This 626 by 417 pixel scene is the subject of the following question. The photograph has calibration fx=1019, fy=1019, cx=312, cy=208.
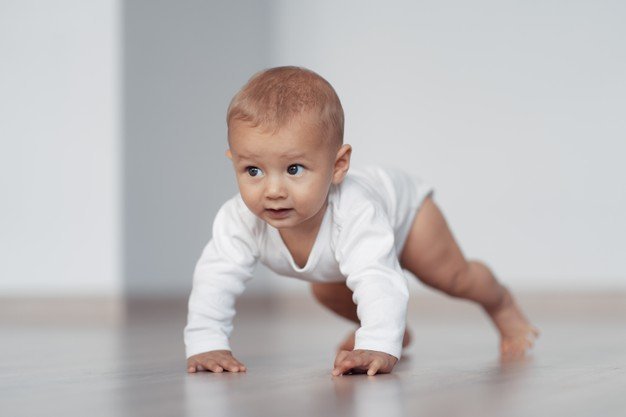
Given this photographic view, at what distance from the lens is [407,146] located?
12.6 feet

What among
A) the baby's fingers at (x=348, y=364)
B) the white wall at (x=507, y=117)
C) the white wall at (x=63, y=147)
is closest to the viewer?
the baby's fingers at (x=348, y=364)

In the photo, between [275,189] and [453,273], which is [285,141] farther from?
[453,273]

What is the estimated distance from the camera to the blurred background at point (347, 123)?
338cm

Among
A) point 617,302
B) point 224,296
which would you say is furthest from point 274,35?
point 224,296

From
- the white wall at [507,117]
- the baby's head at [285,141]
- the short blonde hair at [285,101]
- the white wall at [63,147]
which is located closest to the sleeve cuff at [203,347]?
the baby's head at [285,141]

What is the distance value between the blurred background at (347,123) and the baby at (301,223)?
1.87 meters

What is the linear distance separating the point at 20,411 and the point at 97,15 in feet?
A: 8.25

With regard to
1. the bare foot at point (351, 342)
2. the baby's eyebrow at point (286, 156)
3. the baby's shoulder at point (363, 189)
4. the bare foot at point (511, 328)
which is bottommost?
the bare foot at point (351, 342)

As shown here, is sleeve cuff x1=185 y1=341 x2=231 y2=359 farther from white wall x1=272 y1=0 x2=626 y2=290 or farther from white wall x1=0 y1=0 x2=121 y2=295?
white wall x1=272 y1=0 x2=626 y2=290

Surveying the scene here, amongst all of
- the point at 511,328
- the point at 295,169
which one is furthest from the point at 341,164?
the point at 511,328

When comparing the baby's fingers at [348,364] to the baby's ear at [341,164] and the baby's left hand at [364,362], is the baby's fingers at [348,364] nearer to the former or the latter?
the baby's left hand at [364,362]

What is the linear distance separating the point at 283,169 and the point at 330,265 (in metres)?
0.22

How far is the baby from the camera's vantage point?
1368 millimetres

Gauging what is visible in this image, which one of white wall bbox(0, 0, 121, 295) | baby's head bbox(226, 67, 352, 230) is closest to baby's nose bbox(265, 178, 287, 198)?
baby's head bbox(226, 67, 352, 230)
